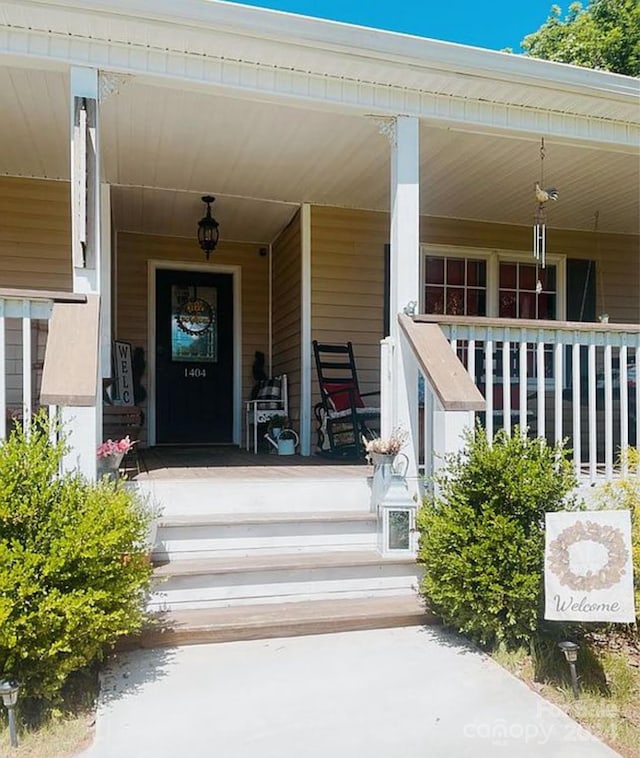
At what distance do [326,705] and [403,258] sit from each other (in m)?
2.41

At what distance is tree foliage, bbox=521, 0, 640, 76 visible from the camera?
597 inches

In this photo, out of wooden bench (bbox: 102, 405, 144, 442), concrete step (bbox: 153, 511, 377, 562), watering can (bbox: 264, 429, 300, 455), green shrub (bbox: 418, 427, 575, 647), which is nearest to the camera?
green shrub (bbox: 418, 427, 575, 647)

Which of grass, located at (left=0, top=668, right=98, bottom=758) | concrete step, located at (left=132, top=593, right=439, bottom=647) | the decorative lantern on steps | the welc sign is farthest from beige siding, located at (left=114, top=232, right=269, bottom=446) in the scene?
the welc sign

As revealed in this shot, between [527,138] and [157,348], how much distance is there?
4.17 m

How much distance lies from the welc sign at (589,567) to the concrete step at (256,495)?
51.8 inches

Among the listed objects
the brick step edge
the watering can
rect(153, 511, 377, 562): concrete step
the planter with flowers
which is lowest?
the brick step edge

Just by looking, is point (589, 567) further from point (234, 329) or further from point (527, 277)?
point (234, 329)

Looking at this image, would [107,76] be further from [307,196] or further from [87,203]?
[307,196]

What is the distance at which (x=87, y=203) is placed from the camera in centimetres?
315

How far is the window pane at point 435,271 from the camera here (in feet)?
20.0

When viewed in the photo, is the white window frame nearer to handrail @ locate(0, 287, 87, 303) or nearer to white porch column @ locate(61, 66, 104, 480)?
white porch column @ locate(61, 66, 104, 480)

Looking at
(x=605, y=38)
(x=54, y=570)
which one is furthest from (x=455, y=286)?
(x=605, y=38)

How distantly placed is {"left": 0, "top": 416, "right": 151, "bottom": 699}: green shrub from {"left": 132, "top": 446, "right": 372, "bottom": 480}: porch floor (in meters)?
1.27

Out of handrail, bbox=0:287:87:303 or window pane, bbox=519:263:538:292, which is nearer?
handrail, bbox=0:287:87:303
